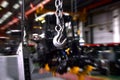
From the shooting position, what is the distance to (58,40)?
181 cm

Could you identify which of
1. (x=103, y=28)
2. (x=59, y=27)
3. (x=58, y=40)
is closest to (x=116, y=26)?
(x=103, y=28)

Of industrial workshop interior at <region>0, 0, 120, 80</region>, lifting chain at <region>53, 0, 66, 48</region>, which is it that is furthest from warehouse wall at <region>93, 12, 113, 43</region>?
lifting chain at <region>53, 0, 66, 48</region>

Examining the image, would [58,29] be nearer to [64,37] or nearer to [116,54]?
[64,37]

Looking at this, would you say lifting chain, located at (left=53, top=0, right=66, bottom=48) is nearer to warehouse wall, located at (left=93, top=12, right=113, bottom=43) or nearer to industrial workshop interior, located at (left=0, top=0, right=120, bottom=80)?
Answer: industrial workshop interior, located at (left=0, top=0, right=120, bottom=80)

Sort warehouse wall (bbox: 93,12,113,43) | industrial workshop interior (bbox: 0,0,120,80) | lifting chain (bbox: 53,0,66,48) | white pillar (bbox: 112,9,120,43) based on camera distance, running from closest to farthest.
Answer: industrial workshop interior (bbox: 0,0,120,80) < lifting chain (bbox: 53,0,66,48) < white pillar (bbox: 112,9,120,43) < warehouse wall (bbox: 93,12,113,43)

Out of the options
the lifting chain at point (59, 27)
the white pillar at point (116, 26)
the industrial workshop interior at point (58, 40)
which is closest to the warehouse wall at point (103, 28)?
the industrial workshop interior at point (58, 40)

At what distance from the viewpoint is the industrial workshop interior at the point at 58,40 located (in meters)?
1.11

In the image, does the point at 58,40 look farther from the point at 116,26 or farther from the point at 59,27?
the point at 116,26

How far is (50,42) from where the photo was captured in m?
2.36

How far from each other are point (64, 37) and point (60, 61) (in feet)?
1.69

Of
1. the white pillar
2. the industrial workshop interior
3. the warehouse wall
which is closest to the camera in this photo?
the industrial workshop interior

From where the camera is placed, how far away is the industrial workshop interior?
111 centimetres

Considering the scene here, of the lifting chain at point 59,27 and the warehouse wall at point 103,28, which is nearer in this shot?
the lifting chain at point 59,27

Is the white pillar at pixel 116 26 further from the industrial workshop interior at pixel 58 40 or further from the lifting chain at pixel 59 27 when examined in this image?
the lifting chain at pixel 59 27
